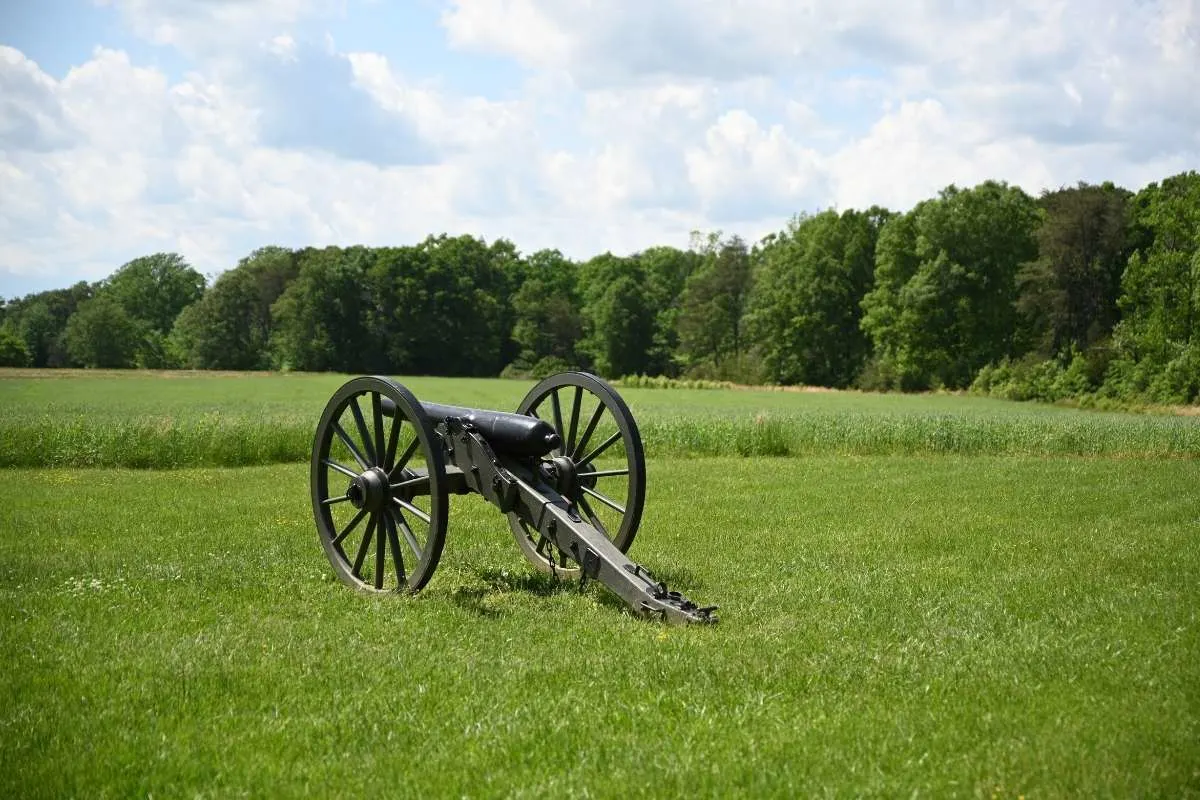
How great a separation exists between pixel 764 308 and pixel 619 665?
6652 centimetres

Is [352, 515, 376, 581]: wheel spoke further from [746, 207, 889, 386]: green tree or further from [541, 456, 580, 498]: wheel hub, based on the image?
[746, 207, 889, 386]: green tree

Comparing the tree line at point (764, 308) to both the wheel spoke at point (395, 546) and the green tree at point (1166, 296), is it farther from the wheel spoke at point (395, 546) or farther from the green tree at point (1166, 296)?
the wheel spoke at point (395, 546)

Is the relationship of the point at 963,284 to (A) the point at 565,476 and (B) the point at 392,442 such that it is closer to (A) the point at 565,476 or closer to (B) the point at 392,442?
(A) the point at 565,476

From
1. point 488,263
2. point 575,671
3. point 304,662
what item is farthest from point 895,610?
point 488,263

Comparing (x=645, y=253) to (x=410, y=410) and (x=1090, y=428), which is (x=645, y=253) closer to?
(x=1090, y=428)

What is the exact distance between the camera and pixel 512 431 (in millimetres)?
7977

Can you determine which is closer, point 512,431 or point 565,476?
point 512,431

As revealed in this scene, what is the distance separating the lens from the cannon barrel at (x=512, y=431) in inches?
312

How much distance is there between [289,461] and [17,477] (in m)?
4.89

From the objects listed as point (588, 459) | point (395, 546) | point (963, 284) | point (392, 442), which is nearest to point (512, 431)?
point (392, 442)

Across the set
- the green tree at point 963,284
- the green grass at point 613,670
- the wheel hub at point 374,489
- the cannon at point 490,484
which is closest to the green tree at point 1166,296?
the green tree at point 963,284

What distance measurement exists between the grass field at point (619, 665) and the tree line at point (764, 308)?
4060cm

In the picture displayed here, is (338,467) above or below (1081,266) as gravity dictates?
below

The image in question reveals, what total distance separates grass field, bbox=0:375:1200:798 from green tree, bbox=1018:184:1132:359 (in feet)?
142
